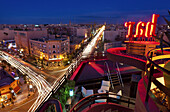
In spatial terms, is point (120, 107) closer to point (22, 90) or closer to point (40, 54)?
point (22, 90)

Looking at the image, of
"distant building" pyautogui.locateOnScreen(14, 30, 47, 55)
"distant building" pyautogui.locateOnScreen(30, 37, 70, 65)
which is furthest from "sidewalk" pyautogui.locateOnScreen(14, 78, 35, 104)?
"distant building" pyautogui.locateOnScreen(14, 30, 47, 55)

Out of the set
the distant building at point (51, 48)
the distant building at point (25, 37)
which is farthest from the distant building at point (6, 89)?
the distant building at point (25, 37)

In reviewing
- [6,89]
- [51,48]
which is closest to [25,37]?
[51,48]

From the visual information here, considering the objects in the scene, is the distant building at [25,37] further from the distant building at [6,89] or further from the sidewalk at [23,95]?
the distant building at [6,89]

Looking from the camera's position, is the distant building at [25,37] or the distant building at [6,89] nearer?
the distant building at [6,89]

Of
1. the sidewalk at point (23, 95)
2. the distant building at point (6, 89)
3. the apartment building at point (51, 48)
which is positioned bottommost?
the sidewalk at point (23, 95)

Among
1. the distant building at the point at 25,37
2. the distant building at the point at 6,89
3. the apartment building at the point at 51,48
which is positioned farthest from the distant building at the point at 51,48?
the distant building at the point at 6,89

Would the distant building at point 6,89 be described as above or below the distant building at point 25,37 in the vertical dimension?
below

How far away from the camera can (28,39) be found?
1291 inches

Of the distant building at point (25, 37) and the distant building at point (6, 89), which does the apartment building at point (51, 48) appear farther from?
the distant building at point (6, 89)

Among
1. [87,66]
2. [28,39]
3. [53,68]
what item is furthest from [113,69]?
[28,39]

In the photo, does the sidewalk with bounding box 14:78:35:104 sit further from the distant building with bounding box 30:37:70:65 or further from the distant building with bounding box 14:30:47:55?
the distant building with bounding box 14:30:47:55

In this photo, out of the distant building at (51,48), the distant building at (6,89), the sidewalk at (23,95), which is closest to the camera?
the distant building at (6,89)

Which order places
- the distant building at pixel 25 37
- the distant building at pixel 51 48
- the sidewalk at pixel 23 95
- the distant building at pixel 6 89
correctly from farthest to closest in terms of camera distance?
the distant building at pixel 25 37 < the distant building at pixel 51 48 < the sidewalk at pixel 23 95 < the distant building at pixel 6 89
